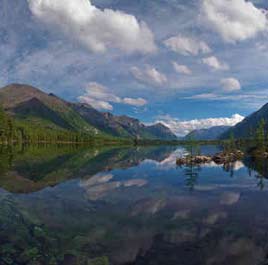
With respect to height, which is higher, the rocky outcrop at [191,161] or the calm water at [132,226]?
the rocky outcrop at [191,161]

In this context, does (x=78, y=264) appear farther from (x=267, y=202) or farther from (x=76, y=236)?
(x=267, y=202)

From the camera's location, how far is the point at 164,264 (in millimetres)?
19203

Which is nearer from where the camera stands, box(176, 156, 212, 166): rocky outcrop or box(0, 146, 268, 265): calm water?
box(0, 146, 268, 265): calm water

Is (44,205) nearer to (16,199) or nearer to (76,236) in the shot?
(16,199)

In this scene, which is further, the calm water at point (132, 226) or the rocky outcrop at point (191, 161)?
the rocky outcrop at point (191, 161)

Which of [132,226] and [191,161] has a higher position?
[191,161]

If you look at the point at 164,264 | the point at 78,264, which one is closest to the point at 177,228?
the point at 164,264

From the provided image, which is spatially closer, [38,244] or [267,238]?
[38,244]

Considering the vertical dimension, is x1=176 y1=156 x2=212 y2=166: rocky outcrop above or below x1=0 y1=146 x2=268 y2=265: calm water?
above

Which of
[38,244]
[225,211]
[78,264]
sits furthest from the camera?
[225,211]

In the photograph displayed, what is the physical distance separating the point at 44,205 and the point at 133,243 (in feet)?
56.3

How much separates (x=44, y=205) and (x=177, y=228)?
1716 cm

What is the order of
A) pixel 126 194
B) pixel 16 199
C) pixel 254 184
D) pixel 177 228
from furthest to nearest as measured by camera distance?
pixel 254 184 < pixel 126 194 < pixel 16 199 < pixel 177 228

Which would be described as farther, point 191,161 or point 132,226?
point 191,161
